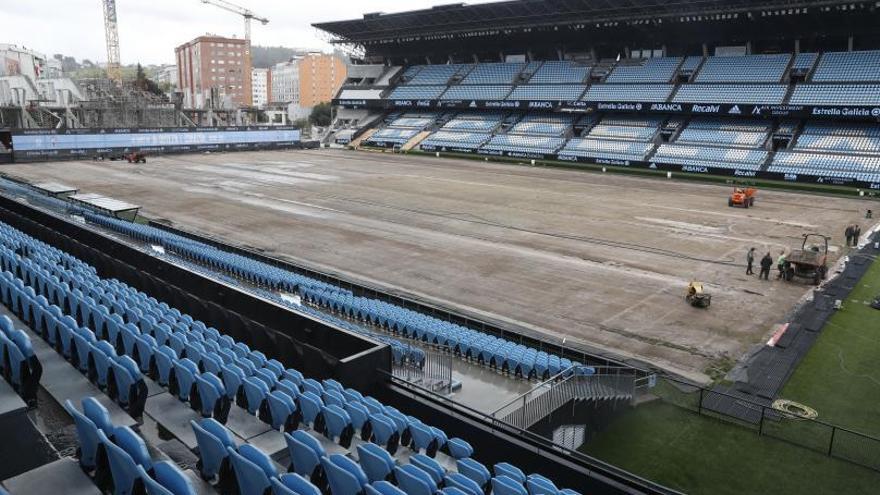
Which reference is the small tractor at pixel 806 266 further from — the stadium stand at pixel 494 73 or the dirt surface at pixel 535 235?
the stadium stand at pixel 494 73

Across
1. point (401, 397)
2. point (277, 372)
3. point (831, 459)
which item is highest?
point (277, 372)

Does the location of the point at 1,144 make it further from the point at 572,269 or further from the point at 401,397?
the point at 401,397

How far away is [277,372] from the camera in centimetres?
1030

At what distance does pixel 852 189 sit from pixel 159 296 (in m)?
52.0

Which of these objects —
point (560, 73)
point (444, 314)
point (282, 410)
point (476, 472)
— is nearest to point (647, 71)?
point (560, 73)

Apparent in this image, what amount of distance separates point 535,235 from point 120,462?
28.3 meters

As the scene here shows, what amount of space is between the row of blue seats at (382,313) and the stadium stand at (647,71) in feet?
180

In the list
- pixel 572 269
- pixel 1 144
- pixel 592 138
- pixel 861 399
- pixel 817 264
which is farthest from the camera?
pixel 592 138

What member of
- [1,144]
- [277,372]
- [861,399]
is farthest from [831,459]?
[1,144]

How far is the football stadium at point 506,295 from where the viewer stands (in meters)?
8.48

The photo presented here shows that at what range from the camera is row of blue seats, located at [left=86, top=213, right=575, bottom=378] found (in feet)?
47.8

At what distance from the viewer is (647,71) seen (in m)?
69.3

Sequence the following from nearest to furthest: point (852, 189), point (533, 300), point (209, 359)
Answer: point (209, 359)
point (533, 300)
point (852, 189)

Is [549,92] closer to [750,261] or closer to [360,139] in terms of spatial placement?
[360,139]
